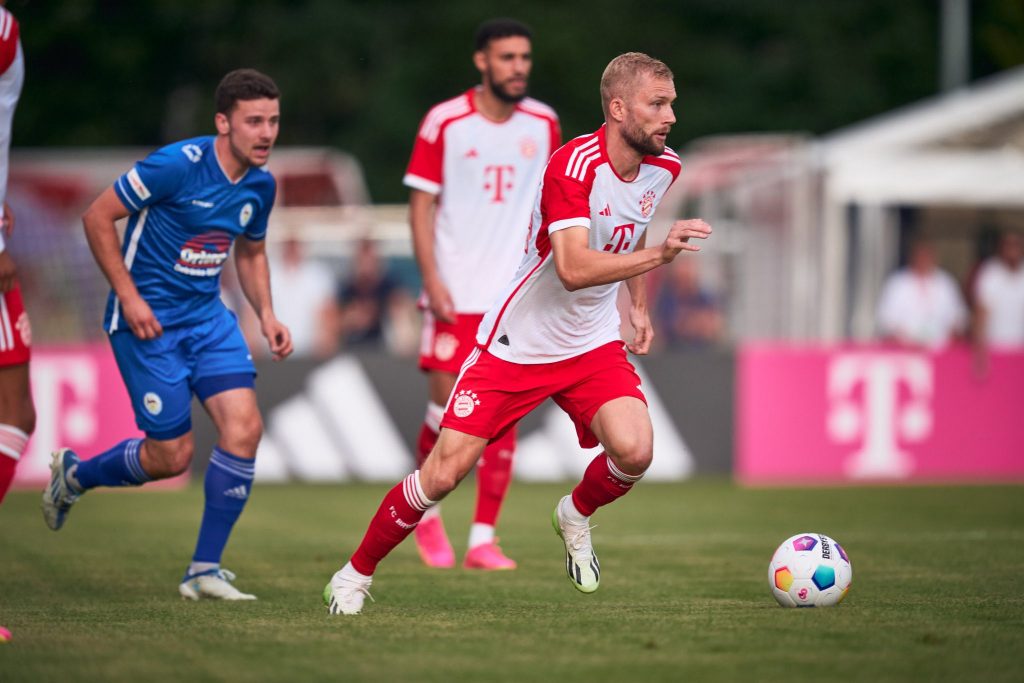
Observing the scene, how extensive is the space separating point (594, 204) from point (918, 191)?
1233cm

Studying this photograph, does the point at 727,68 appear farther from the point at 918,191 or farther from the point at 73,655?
the point at 73,655

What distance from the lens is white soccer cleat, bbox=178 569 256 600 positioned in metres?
7.21

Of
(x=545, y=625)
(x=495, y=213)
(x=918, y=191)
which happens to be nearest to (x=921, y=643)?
(x=545, y=625)

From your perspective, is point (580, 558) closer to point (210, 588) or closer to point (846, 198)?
point (210, 588)

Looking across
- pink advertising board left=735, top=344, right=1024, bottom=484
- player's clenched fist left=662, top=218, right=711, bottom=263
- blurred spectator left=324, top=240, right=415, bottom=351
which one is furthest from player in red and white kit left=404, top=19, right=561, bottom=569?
blurred spectator left=324, top=240, right=415, bottom=351

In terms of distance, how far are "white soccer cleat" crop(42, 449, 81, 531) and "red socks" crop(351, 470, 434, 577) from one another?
1750mm

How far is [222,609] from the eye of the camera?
269 inches

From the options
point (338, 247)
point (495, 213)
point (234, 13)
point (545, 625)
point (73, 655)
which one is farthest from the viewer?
point (234, 13)

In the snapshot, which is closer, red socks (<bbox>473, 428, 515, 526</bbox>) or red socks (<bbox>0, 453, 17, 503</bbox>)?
red socks (<bbox>0, 453, 17, 503</bbox>)

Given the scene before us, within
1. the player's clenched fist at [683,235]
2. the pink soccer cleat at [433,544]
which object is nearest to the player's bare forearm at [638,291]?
the player's clenched fist at [683,235]

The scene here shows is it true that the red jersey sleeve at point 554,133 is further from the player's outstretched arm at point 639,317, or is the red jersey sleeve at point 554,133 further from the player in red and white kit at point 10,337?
the player in red and white kit at point 10,337

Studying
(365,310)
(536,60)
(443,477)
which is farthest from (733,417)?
(536,60)

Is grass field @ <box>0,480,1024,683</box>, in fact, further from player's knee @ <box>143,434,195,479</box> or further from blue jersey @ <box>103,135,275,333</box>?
blue jersey @ <box>103,135,275,333</box>

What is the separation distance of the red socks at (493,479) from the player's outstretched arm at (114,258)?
7.44 feet
